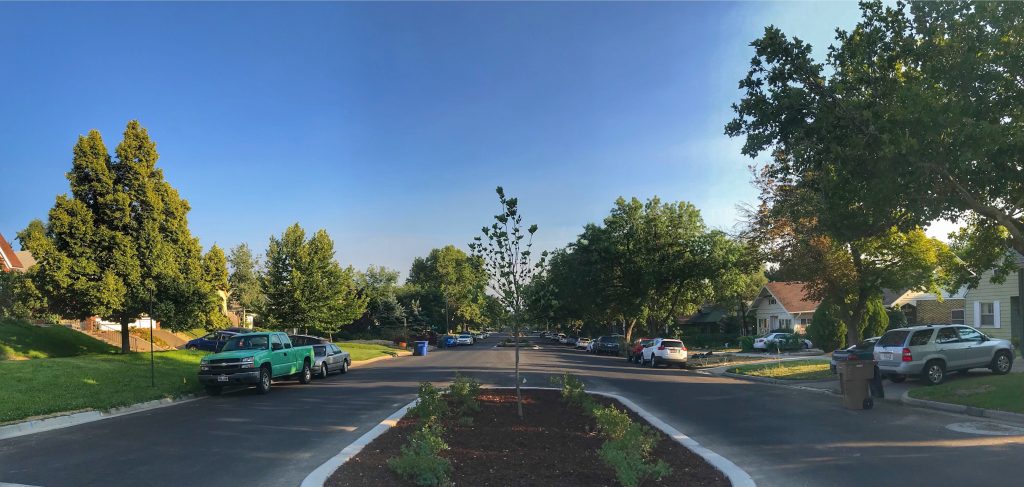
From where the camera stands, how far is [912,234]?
2203 cm

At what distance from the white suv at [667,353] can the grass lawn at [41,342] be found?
26.2 m

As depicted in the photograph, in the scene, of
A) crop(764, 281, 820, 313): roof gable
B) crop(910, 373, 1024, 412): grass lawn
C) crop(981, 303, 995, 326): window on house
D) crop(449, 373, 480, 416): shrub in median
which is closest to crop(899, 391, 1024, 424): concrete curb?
crop(910, 373, 1024, 412): grass lawn

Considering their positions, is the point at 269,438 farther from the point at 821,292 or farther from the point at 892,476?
the point at 821,292

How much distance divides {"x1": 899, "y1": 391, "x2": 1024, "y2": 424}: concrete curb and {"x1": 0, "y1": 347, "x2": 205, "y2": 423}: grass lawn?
1799 centimetres

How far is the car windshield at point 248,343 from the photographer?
1891 cm

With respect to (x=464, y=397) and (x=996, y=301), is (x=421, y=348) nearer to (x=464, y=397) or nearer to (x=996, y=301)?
(x=996, y=301)

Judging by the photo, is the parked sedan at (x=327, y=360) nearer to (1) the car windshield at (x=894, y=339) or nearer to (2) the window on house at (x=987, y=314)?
(1) the car windshield at (x=894, y=339)

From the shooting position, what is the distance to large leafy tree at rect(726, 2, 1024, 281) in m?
11.2

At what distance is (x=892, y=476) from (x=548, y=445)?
4156 mm

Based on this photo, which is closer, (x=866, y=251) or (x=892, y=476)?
(x=892, y=476)

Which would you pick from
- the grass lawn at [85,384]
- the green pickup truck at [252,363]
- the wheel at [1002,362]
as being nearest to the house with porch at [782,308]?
the wheel at [1002,362]

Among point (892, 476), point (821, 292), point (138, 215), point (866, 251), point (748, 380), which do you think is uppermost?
point (138, 215)

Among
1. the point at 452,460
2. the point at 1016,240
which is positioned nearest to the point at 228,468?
the point at 452,460

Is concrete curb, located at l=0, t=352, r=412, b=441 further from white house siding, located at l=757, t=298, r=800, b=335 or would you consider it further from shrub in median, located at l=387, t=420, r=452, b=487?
white house siding, located at l=757, t=298, r=800, b=335
